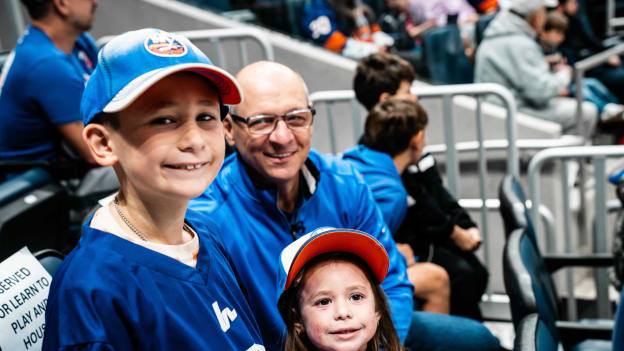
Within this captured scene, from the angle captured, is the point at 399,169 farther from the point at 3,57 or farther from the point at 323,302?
the point at 3,57

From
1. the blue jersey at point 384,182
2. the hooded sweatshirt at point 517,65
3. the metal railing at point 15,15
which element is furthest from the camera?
the hooded sweatshirt at point 517,65

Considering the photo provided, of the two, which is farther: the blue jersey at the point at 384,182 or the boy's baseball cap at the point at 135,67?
the blue jersey at the point at 384,182

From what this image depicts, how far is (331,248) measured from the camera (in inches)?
54.6

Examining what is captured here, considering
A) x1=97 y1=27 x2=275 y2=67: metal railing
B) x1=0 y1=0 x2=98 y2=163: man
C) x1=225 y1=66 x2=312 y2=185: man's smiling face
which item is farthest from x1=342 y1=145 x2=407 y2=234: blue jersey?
x1=97 y1=27 x2=275 y2=67: metal railing

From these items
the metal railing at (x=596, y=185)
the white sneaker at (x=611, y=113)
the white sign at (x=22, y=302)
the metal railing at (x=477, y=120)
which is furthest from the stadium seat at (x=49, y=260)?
the white sneaker at (x=611, y=113)

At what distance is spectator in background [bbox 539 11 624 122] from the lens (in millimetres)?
5469

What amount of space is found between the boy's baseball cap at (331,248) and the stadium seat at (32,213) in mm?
1247

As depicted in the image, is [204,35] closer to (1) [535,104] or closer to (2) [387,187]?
(2) [387,187]

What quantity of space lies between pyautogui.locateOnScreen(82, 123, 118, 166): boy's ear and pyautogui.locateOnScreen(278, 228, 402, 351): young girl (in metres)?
0.42

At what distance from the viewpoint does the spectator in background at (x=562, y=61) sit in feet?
17.9

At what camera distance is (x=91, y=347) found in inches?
37.0

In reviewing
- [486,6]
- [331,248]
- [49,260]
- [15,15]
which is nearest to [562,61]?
[486,6]

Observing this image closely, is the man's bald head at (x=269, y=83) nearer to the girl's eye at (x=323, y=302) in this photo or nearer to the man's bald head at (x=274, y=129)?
the man's bald head at (x=274, y=129)

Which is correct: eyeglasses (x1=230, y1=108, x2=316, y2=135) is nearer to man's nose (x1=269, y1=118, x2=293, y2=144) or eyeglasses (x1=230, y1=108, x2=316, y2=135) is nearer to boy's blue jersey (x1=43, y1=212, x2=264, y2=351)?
man's nose (x1=269, y1=118, x2=293, y2=144)
